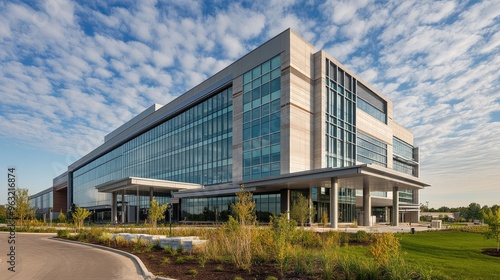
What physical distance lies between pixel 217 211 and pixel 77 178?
70.5 meters

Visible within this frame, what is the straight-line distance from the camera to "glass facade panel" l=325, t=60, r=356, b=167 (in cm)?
4144

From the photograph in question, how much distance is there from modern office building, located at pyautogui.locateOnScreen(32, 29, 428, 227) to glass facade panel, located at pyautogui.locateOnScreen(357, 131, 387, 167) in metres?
0.16

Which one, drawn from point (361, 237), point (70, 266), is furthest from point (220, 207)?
point (70, 266)

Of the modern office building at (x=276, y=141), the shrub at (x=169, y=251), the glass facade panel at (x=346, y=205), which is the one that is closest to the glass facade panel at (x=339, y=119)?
the modern office building at (x=276, y=141)

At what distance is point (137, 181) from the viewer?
4119 cm

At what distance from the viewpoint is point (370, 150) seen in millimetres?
52625

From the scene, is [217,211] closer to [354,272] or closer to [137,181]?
[137,181]

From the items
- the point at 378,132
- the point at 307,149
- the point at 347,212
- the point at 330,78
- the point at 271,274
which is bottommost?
the point at 347,212

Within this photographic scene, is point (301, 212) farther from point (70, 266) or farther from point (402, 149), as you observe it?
point (402, 149)

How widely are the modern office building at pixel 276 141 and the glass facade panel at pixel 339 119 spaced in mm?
131

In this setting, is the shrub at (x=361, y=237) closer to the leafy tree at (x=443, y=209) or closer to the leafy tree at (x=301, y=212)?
the leafy tree at (x=301, y=212)

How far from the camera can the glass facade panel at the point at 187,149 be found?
4638 cm

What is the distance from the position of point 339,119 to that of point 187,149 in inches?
936

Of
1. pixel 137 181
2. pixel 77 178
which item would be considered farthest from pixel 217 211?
pixel 77 178
